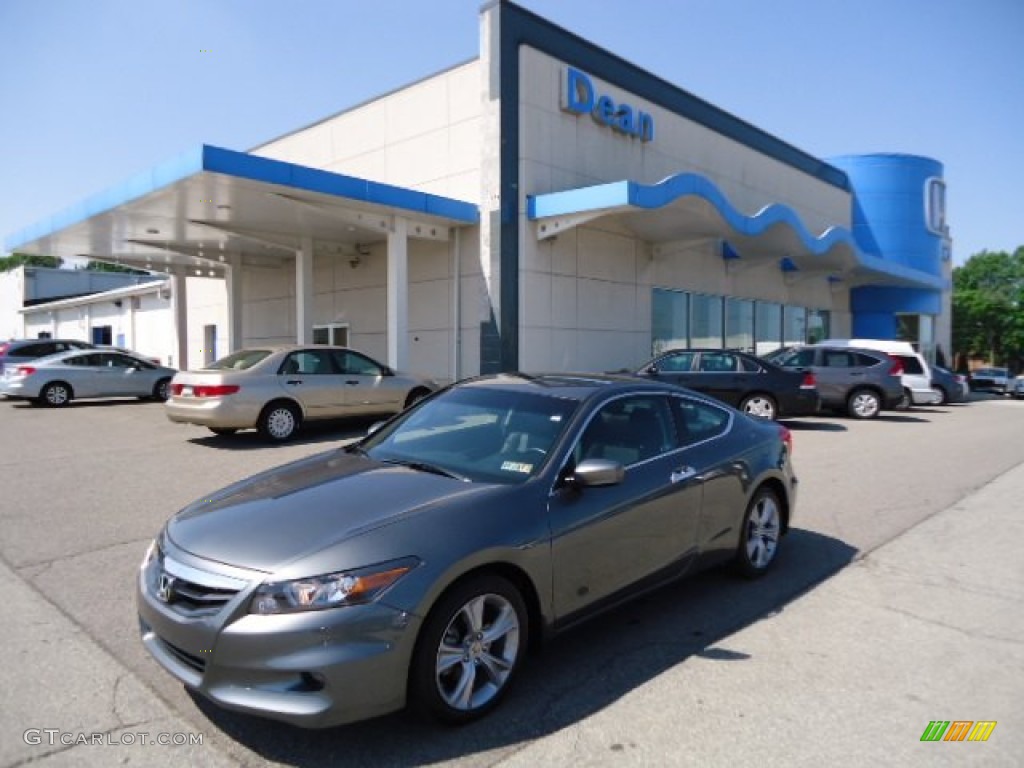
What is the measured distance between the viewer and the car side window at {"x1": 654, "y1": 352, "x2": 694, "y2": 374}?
46.0ft

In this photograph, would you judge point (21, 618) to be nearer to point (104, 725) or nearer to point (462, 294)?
point (104, 725)

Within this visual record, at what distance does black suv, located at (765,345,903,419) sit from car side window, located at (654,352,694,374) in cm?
334

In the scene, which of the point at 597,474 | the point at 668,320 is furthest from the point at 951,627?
the point at 668,320

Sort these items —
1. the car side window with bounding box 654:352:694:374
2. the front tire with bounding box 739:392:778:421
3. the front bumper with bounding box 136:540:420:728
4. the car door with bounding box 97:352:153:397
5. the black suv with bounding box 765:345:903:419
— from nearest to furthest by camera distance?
the front bumper with bounding box 136:540:420:728
the front tire with bounding box 739:392:778:421
the car side window with bounding box 654:352:694:374
the black suv with bounding box 765:345:903:419
the car door with bounding box 97:352:153:397

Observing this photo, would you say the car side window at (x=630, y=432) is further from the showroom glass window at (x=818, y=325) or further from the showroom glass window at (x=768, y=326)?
the showroom glass window at (x=818, y=325)

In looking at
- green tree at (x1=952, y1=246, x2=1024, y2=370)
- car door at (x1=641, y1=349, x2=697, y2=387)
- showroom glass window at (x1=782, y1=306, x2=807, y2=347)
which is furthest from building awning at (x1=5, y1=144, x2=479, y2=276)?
green tree at (x1=952, y1=246, x2=1024, y2=370)

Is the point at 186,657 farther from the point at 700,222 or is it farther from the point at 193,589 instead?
the point at 700,222

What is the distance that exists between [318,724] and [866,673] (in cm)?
269

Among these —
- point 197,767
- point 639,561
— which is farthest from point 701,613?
point 197,767

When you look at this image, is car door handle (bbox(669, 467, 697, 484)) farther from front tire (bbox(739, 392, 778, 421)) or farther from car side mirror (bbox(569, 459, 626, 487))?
front tire (bbox(739, 392, 778, 421))

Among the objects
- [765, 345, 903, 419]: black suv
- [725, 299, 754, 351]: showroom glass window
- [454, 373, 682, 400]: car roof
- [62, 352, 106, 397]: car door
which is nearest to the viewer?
[454, 373, 682, 400]: car roof

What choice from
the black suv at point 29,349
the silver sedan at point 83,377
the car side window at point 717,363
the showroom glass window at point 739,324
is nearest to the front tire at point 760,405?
the car side window at point 717,363

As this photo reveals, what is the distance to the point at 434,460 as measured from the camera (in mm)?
3910

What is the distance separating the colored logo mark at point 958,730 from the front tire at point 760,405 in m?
10.8
